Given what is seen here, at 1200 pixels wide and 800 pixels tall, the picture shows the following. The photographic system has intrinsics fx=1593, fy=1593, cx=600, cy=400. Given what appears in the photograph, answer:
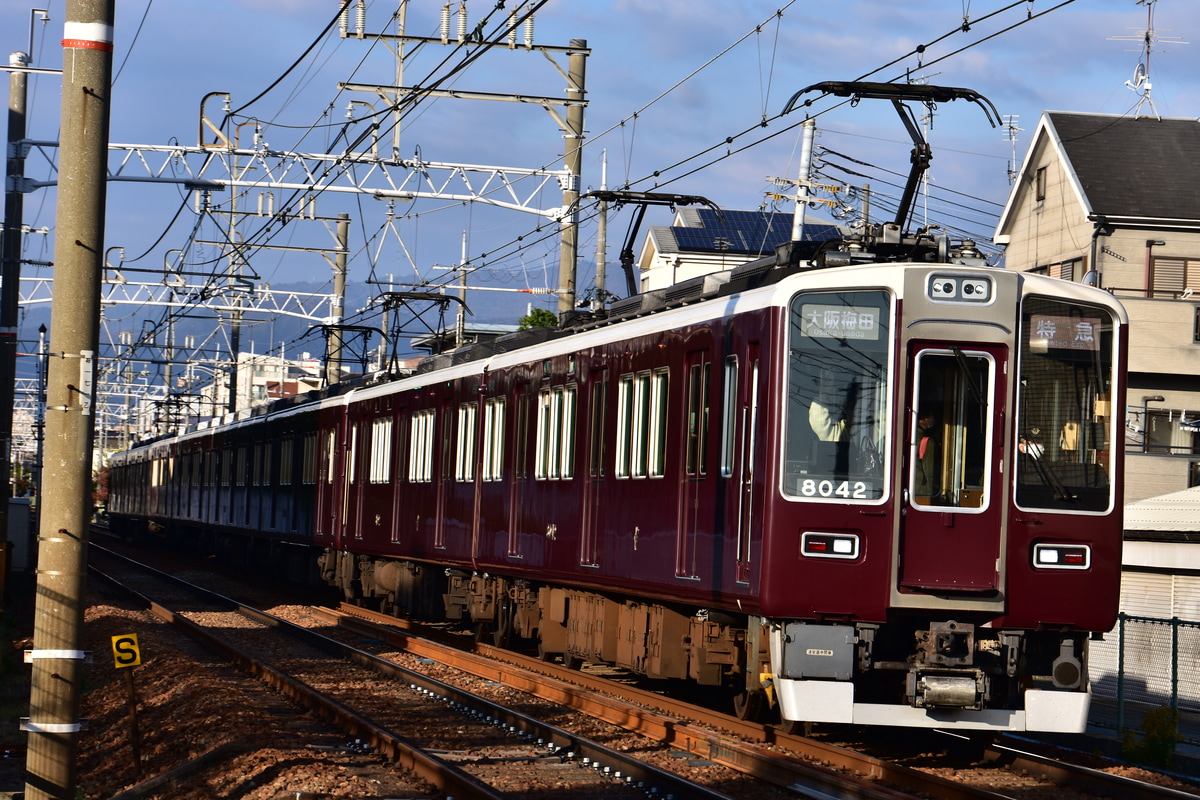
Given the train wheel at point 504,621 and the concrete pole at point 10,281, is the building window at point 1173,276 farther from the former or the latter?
the concrete pole at point 10,281

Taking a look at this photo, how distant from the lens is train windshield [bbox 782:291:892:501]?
953cm

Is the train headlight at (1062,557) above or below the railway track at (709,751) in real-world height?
above

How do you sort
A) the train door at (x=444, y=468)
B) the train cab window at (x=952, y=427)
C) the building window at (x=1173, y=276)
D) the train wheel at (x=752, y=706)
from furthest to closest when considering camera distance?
the building window at (x=1173, y=276) < the train door at (x=444, y=468) < the train wheel at (x=752, y=706) < the train cab window at (x=952, y=427)

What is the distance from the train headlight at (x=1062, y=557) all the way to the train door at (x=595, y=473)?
13.6 ft

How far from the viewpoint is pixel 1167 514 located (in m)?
18.9

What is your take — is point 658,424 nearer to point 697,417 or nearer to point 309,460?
point 697,417

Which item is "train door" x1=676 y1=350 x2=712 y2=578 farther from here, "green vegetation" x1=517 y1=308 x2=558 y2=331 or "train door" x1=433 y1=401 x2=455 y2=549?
"green vegetation" x1=517 y1=308 x2=558 y2=331

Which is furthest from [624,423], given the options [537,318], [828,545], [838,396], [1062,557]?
[537,318]

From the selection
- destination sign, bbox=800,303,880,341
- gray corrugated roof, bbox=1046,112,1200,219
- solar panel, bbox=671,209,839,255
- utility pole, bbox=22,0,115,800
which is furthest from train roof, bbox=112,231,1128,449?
solar panel, bbox=671,209,839,255

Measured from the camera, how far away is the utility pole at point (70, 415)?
734 cm

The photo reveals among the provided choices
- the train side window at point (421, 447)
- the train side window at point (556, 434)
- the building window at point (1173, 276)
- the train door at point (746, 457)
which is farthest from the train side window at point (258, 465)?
the train door at point (746, 457)

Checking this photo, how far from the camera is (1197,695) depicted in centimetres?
1318

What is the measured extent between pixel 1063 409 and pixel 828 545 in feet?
5.56

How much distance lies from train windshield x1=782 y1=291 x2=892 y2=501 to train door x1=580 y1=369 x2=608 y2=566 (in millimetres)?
3527
